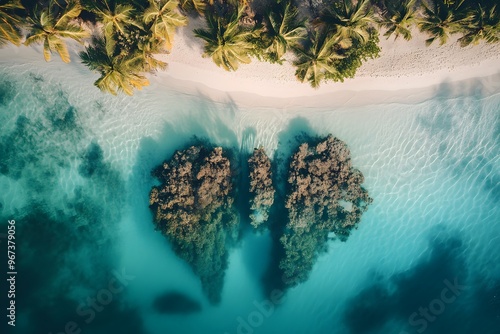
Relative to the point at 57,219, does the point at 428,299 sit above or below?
below

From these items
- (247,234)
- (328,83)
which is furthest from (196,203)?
(328,83)

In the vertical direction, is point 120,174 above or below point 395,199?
above

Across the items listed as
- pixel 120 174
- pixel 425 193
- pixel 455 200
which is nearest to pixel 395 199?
pixel 425 193

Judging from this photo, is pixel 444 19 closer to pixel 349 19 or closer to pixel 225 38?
pixel 349 19

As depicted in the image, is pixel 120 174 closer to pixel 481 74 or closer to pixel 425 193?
pixel 425 193

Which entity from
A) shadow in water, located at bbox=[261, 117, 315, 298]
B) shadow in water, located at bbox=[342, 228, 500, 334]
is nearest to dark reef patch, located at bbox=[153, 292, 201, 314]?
shadow in water, located at bbox=[261, 117, 315, 298]
